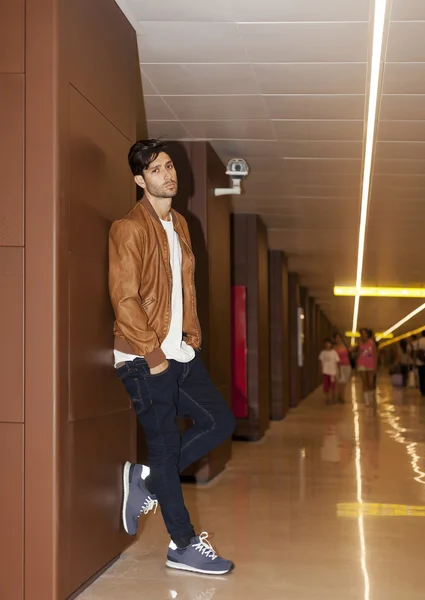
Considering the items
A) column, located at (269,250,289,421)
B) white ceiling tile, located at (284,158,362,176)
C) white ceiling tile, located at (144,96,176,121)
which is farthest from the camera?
column, located at (269,250,289,421)

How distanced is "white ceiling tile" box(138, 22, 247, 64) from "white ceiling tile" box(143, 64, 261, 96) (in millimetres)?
131

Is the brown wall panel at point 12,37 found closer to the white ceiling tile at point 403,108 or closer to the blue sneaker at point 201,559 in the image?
the blue sneaker at point 201,559

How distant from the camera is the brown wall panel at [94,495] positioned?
3357 millimetres

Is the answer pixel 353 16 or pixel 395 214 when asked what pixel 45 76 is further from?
pixel 395 214

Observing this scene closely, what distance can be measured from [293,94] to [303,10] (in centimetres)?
150

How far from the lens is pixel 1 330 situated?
10.4 feet

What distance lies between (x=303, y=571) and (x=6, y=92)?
2418mm

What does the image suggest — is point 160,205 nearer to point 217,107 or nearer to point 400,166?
point 217,107

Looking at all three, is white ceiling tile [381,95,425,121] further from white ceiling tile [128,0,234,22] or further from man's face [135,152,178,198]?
man's face [135,152,178,198]

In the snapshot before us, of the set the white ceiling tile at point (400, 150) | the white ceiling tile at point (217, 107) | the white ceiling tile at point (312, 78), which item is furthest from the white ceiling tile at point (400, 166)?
the white ceiling tile at point (312, 78)

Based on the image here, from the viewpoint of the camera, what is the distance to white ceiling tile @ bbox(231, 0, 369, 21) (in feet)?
14.1

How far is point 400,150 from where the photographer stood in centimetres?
752

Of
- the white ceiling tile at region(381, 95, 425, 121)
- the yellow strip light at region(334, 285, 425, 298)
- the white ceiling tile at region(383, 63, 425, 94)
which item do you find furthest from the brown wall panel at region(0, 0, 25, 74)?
the yellow strip light at region(334, 285, 425, 298)

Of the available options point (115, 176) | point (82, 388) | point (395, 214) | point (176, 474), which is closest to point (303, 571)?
point (176, 474)
